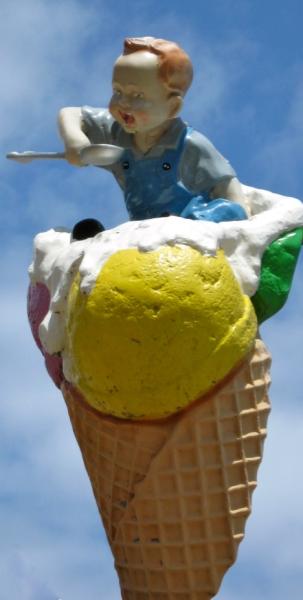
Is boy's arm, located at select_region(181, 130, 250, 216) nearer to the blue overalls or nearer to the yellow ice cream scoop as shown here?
the blue overalls

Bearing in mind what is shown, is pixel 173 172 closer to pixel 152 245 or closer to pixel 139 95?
pixel 139 95

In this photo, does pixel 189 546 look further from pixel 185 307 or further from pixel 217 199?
pixel 217 199

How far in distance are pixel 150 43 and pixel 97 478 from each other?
1.77 meters

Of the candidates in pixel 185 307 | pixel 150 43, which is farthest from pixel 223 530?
pixel 150 43

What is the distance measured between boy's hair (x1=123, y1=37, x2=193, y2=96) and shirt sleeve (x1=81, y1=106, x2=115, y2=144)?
0.34 meters

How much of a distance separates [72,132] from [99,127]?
151 millimetres

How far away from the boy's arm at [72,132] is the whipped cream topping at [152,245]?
1.11 ft

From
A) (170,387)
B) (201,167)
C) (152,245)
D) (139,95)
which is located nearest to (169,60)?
(139,95)

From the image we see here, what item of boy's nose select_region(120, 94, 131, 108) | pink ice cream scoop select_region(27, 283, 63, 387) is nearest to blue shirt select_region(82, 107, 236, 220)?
boy's nose select_region(120, 94, 131, 108)

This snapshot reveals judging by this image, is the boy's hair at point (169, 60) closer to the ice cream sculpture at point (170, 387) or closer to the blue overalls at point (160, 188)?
the blue overalls at point (160, 188)

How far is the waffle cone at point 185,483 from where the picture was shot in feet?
16.3

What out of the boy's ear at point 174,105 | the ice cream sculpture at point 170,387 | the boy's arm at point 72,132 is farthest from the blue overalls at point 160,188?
the ice cream sculpture at point 170,387

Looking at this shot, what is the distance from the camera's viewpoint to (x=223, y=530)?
16.6 ft

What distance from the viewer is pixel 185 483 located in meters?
4.96
